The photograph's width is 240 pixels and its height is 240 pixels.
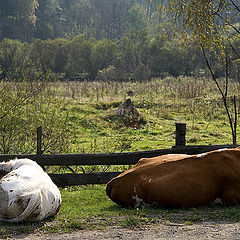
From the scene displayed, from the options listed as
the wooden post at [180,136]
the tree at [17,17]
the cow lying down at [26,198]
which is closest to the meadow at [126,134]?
the cow lying down at [26,198]

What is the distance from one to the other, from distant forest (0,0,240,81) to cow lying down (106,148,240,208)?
5.01 metres

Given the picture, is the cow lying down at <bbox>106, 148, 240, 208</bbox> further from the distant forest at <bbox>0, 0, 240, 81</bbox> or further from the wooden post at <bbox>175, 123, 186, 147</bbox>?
the distant forest at <bbox>0, 0, 240, 81</bbox>

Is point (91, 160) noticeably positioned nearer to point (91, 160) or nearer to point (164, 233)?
point (91, 160)

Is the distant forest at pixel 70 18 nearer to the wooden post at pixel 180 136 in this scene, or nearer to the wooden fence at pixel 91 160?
the wooden post at pixel 180 136

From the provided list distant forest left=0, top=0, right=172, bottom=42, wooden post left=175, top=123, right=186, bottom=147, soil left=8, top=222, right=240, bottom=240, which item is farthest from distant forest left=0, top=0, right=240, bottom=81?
soil left=8, top=222, right=240, bottom=240

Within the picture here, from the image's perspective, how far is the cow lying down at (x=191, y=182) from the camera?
21.8ft

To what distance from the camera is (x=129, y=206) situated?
7.04m

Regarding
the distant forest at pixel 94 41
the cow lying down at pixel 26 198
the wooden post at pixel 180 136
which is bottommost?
the cow lying down at pixel 26 198

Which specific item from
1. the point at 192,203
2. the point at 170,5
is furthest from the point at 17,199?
the point at 170,5

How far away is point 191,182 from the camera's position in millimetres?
Result: 6672

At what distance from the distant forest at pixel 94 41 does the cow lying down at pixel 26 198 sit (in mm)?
4852

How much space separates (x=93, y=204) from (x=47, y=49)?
55912 millimetres

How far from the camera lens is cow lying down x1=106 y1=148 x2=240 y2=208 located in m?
6.63

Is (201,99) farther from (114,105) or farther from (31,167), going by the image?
(31,167)
